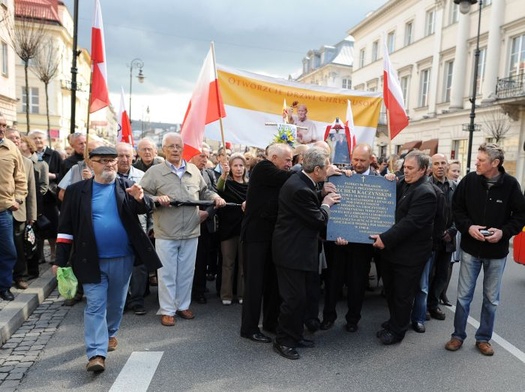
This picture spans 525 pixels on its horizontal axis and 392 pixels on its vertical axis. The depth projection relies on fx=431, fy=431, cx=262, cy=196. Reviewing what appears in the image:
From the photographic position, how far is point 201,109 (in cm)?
539

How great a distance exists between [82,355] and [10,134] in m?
3.18

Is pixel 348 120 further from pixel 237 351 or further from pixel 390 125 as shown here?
pixel 237 351

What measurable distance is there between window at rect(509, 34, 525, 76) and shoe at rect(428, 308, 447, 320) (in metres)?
19.3

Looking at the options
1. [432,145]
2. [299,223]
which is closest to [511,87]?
[432,145]

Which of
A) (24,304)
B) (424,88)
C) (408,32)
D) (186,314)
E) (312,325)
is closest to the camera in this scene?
(312,325)

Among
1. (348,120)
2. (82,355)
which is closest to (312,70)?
(348,120)

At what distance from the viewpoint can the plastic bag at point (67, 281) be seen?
3572 millimetres

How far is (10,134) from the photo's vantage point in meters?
5.52

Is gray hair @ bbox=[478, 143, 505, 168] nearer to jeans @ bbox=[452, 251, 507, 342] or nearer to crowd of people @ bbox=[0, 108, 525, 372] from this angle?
crowd of people @ bbox=[0, 108, 525, 372]

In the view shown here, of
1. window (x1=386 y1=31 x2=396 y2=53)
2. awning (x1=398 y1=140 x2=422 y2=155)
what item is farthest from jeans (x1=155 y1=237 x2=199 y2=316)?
window (x1=386 y1=31 x2=396 y2=53)

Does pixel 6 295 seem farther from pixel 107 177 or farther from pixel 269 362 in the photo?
pixel 269 362

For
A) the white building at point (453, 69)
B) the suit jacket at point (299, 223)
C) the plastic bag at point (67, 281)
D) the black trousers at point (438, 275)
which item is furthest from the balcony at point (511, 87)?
the plastic bag at point (67, 281)

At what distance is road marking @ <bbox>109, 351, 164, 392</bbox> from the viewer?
338 centimetres

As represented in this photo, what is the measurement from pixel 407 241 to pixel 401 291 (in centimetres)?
52
